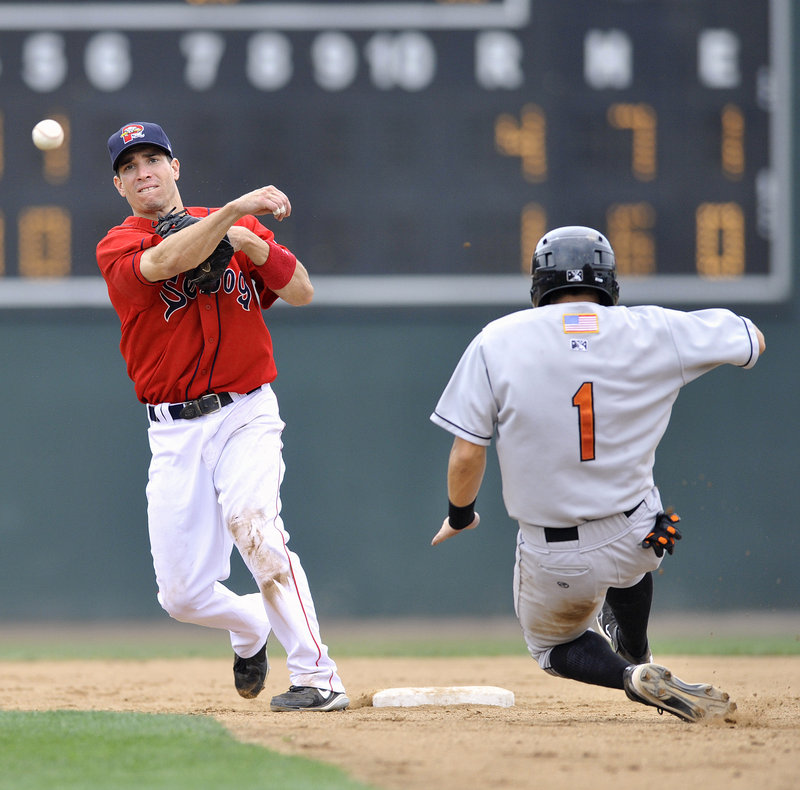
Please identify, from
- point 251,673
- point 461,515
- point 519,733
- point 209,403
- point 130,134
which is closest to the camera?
point 519,733

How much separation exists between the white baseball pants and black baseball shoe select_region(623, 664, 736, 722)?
2.89 feet

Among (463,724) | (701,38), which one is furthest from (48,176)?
(463,724)

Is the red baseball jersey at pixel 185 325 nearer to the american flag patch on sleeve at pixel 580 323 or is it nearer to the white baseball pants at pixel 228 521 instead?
the white baseball pants at pixel 228 521

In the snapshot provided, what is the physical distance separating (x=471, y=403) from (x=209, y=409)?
890mm

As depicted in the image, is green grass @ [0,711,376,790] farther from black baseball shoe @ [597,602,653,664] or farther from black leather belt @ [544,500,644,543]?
black baseball shoe @ [597,602,653,664]

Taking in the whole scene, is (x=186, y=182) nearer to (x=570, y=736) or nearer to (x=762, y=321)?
(x=762, y=321)

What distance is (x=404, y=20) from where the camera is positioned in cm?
706

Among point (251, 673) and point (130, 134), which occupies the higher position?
point (130, 134)

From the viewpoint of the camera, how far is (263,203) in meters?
3.34

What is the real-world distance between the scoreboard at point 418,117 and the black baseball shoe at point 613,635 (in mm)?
3858

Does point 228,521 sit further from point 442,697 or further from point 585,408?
point 585,408

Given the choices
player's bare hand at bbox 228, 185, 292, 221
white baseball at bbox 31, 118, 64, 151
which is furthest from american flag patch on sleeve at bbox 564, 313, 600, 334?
white baseball at bbox 31, 118, 64, 151

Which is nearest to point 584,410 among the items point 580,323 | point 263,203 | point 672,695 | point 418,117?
point 580,323

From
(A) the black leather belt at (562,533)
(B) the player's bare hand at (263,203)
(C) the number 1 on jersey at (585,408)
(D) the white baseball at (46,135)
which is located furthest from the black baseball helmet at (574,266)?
(D) the white baseball at (46,135)
